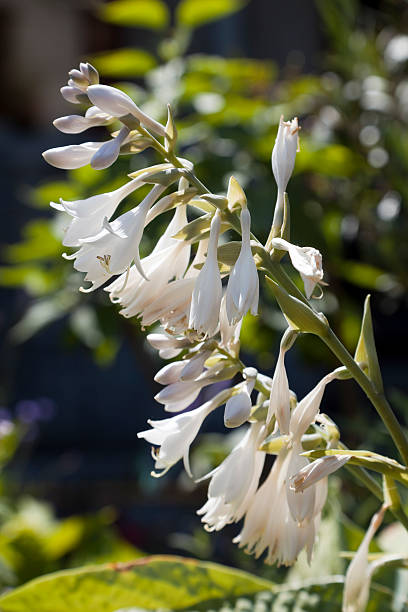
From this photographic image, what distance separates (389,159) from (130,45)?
2.19 m

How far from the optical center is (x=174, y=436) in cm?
47

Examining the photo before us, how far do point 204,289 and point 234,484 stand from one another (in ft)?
0.45

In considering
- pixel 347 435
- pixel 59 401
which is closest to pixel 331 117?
pixel 347 435

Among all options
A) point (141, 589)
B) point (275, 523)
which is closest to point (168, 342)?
point (275, 523)

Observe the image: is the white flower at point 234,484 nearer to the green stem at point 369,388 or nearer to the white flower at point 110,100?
the green stem at point 369,388

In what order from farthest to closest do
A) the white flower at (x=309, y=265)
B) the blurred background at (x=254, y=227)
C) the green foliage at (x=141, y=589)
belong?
the blurred background at (x=254, y=227) → the green foliage at (x=141, y=589) → the white flower at (x=309, y=265)

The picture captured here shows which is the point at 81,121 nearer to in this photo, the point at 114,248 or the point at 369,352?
the point at 114,248

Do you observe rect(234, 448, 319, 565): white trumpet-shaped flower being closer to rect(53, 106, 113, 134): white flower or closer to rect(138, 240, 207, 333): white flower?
rect(138, 240, 207, 333): white flower

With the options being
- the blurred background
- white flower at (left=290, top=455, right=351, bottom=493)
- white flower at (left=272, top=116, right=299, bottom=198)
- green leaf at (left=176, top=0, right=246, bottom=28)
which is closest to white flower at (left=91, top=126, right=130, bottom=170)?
white flower at (left=272, top=116, right=299, bottom=198)

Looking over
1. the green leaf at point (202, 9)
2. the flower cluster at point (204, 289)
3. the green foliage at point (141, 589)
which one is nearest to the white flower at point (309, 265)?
the flower cluster at point (204, 289)

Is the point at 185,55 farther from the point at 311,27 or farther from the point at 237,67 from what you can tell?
the point at 237,67

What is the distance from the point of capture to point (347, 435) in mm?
1541

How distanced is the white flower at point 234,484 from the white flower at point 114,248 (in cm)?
14

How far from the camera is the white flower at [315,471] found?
41 centimetres
